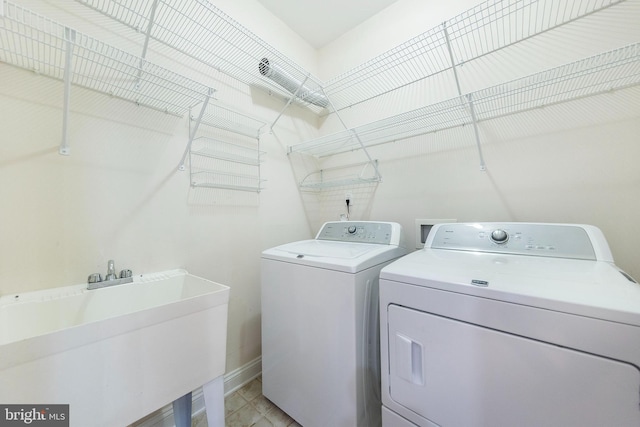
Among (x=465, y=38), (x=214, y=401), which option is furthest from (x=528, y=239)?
(x=214, y=401)

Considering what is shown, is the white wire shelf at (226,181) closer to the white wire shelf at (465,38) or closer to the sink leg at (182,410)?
the white wire shelf at (465,38)

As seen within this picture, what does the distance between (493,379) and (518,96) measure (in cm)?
148

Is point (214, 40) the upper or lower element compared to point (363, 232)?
upper

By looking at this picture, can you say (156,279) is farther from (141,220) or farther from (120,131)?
(120,131)

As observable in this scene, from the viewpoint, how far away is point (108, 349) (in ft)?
2.41

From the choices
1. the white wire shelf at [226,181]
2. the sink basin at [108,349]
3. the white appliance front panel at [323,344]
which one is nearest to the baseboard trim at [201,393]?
the white appliance front panel at [323,344]

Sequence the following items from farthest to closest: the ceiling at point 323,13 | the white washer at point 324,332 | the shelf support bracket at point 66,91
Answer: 1. the ceiling at point 323,13
2. the white washer at point 324,332
3. the shelf support bracket at point 66,91

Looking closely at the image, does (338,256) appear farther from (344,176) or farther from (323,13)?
(323,13)

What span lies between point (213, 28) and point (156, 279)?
1.60 m

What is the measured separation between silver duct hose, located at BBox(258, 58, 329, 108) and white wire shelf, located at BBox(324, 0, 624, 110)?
0.83 ft

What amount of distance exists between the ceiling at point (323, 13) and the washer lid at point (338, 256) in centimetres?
192

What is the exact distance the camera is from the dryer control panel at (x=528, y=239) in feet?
3.24

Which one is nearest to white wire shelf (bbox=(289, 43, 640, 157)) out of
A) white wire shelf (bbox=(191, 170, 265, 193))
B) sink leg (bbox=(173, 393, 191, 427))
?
white wire shelf (bbox=(191, 170, 265, 193))

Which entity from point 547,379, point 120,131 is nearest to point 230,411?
point 547,379
